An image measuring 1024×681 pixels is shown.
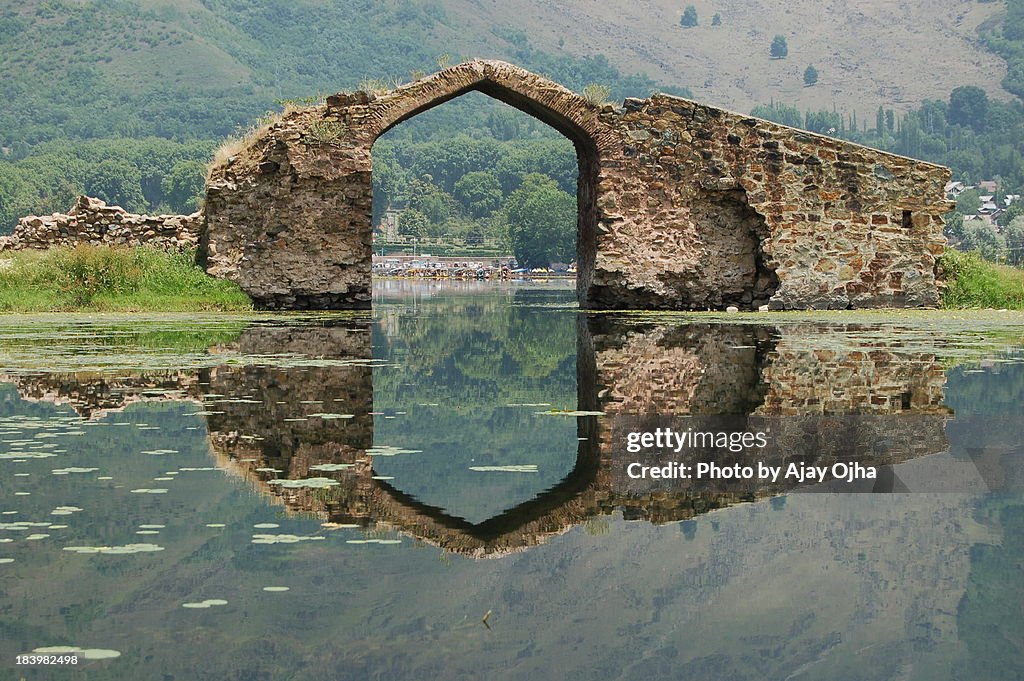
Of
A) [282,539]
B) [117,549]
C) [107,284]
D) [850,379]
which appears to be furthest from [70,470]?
[107,284]

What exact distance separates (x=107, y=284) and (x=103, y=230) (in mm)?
3010

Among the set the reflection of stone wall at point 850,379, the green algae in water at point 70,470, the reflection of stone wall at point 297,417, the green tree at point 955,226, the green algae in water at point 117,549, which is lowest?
the green algae in water at point 117,549

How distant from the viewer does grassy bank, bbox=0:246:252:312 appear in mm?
21656

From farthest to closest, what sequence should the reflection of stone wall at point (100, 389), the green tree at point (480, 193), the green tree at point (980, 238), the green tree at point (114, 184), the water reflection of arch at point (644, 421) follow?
the green tree at point (480, 193) → the green tree at point (114, 184) → the green tree at point (980, 238) → the reflection of stone wall at point (100, 389) → the water reflection of arch at point (644, 421)

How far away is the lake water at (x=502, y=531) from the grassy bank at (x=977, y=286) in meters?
15.6

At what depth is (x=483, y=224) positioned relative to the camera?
142000mm

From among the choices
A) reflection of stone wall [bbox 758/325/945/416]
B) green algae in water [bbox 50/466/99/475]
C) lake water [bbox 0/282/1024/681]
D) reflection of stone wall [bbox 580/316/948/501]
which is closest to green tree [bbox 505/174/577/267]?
reflection of stone wall [bbox 580/316/948/501]

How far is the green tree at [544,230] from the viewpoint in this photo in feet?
339

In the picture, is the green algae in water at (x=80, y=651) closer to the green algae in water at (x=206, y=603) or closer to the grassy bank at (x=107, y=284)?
the green algae in water at (x=206, y=603)

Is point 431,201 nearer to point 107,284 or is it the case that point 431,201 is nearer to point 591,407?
point 107,284

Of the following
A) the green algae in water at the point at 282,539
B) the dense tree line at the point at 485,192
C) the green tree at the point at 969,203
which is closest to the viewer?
the green algae in water at the point at 282,539

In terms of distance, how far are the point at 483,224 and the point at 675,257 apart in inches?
4697

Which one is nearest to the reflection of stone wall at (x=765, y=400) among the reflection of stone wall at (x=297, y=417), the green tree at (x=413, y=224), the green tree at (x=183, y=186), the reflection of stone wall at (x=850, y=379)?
the reflection of stone wall at (x=850, y=379)

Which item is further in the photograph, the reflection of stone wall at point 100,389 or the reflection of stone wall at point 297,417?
the reflection of stone wall at point 100,389
